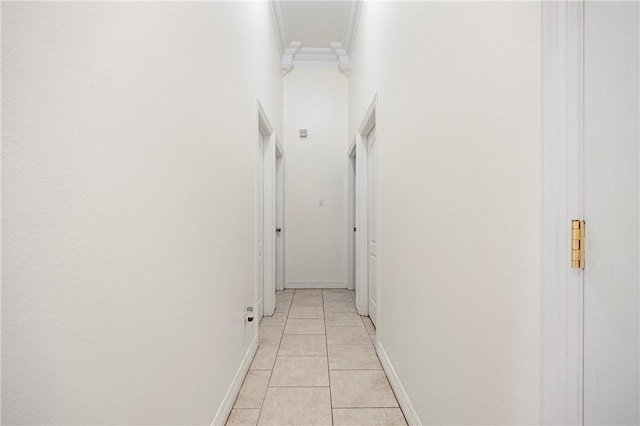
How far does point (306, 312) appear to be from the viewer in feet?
11.4

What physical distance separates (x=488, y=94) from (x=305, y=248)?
3.79 metres

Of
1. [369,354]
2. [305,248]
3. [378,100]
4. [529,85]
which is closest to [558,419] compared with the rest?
[529,85]

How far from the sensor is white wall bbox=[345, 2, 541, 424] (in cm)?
76

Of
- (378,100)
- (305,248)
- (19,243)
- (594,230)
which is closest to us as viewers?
(19,243)

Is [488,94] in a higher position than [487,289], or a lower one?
higher

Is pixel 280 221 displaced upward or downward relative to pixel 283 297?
upward

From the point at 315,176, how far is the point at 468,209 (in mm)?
3538

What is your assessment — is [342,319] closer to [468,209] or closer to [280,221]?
[280,221]

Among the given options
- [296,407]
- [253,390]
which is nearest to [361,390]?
[296,407]

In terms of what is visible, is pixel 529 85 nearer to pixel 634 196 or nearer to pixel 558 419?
pixel 634 196

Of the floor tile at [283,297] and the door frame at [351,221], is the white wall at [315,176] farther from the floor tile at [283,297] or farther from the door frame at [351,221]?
the floor tile at [283,297]

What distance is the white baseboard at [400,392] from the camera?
5.10ft

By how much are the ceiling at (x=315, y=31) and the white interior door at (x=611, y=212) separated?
3.15 meters

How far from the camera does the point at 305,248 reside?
4523 mm
